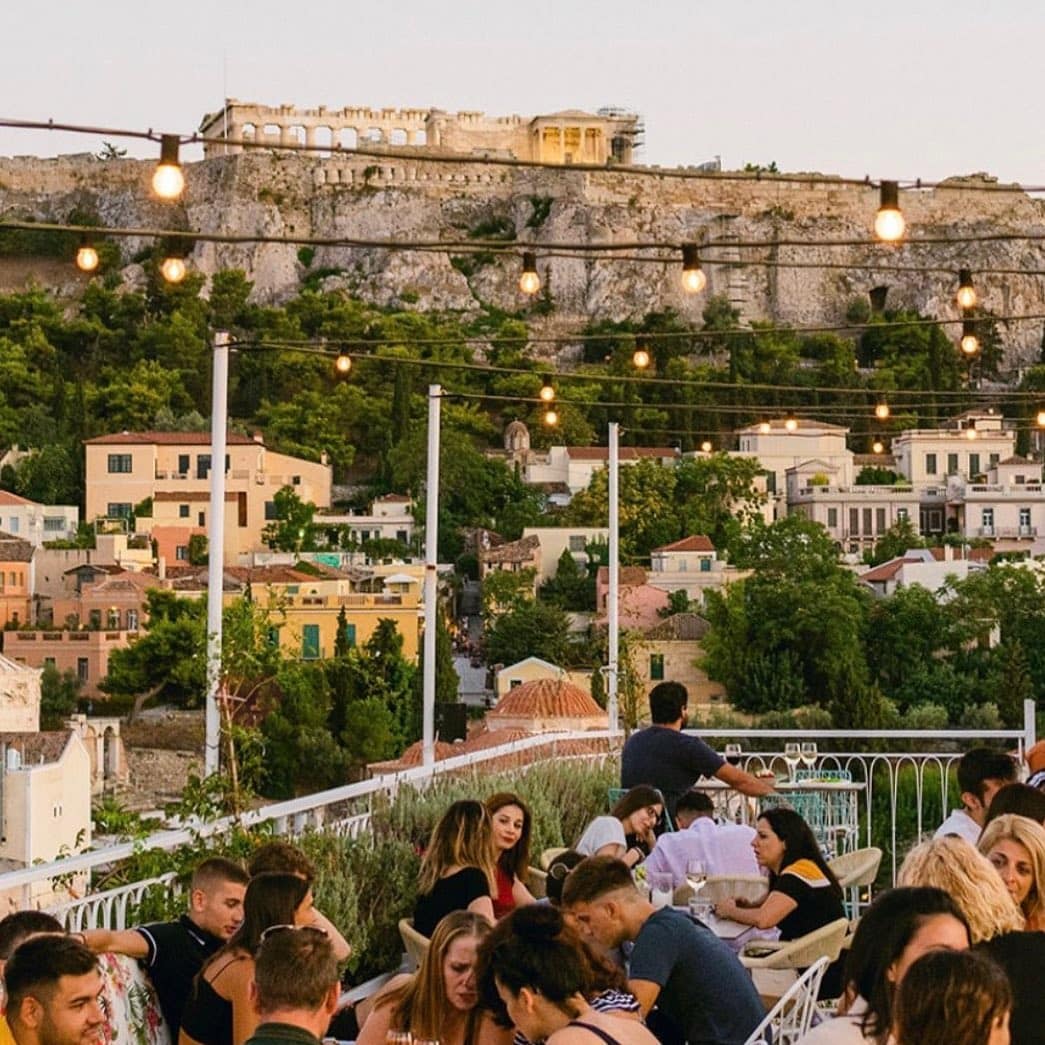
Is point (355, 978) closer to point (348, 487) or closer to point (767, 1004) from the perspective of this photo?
point (767, 1004)

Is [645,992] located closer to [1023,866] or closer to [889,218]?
[1023,866]

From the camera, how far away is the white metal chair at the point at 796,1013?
3.77 meters

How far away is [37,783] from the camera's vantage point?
34.5 meters

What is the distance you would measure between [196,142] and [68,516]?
176 feet

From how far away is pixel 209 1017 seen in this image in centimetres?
414

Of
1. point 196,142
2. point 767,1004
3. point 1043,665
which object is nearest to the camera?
point 767,1004

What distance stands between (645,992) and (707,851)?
202 cm

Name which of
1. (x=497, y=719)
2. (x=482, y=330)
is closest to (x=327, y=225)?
(x=482, y=330)

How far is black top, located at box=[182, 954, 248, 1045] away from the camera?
413cm

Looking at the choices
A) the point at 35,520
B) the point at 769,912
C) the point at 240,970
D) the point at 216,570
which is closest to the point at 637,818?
the point at 769,912

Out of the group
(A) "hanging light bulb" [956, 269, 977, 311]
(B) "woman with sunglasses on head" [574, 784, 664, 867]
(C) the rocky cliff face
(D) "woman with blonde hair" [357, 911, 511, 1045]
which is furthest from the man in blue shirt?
(C) the rocky cliff face

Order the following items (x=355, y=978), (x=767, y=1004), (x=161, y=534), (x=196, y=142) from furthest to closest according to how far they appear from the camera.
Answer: (x=161, y=534), (x=355, y=978), (x=196, y=142), (x=767, y=1004)

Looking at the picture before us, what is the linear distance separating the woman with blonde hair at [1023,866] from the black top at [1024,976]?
555mm

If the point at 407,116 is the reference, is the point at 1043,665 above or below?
below
